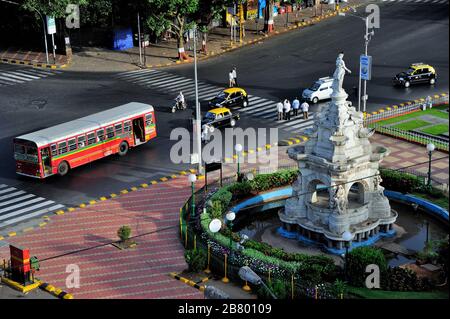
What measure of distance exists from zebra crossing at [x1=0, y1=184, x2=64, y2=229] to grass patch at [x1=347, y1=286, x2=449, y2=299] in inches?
868

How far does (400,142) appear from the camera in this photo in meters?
66.7

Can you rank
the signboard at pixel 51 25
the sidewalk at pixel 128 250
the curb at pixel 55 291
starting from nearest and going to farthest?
the curb at pixel 55 291 → the sidewalk at pixel 128 250 → the signboard at pixel 51 25

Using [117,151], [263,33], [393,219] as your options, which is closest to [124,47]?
[263,33]

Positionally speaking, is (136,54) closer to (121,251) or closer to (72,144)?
(72,144)

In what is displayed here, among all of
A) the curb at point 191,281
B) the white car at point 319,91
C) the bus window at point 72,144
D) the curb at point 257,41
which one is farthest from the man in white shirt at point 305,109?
the curb at point 191,281

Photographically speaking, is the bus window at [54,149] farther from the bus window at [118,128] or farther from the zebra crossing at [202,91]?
the zebra crossing at [202,91]

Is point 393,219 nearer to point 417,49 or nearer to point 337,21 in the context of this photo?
point 417,49

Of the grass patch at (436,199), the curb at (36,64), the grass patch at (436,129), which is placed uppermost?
the curb at (36,64)

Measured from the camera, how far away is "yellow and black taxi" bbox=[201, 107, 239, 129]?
2734 inches

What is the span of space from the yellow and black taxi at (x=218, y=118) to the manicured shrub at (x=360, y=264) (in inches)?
1065

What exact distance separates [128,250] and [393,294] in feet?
51.7

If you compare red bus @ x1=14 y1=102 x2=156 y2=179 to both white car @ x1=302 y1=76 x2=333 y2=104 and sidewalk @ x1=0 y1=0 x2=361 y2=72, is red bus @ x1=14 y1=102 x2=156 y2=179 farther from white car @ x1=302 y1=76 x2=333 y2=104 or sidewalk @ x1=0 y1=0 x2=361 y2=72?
sidewalk @ x1=0 y1=0 x2=361 y2=72

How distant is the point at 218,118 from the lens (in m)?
69.7

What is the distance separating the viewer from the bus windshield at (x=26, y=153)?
197 ft
